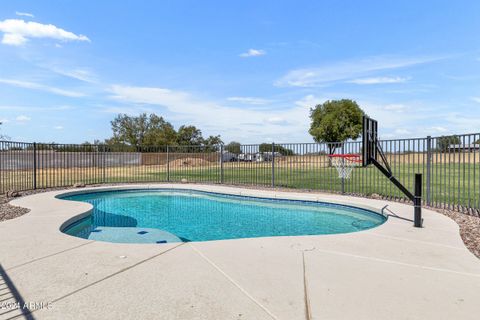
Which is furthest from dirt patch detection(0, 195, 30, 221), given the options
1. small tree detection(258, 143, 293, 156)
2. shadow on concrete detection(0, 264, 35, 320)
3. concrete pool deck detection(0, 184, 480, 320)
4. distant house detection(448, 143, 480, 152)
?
distant house detection(448, 143, 480, 152)

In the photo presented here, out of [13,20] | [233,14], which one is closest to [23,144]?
[13,20]

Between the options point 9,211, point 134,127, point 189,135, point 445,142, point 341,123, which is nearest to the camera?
point 9,211

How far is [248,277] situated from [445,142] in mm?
7067

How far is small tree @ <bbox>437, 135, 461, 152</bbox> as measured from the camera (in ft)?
24.3

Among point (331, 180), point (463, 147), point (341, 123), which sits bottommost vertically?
point (331, 180)

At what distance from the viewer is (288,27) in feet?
48.2

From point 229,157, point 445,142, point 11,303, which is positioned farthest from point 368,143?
point 229,157

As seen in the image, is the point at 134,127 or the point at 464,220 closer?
the point at 464,220

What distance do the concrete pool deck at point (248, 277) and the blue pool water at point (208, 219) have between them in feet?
5.49

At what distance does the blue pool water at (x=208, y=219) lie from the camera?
6383mm

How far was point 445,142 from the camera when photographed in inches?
306

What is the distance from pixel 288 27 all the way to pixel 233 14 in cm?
298

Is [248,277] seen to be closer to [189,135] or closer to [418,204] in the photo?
[418,204]

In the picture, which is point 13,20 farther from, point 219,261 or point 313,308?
point 313,308
